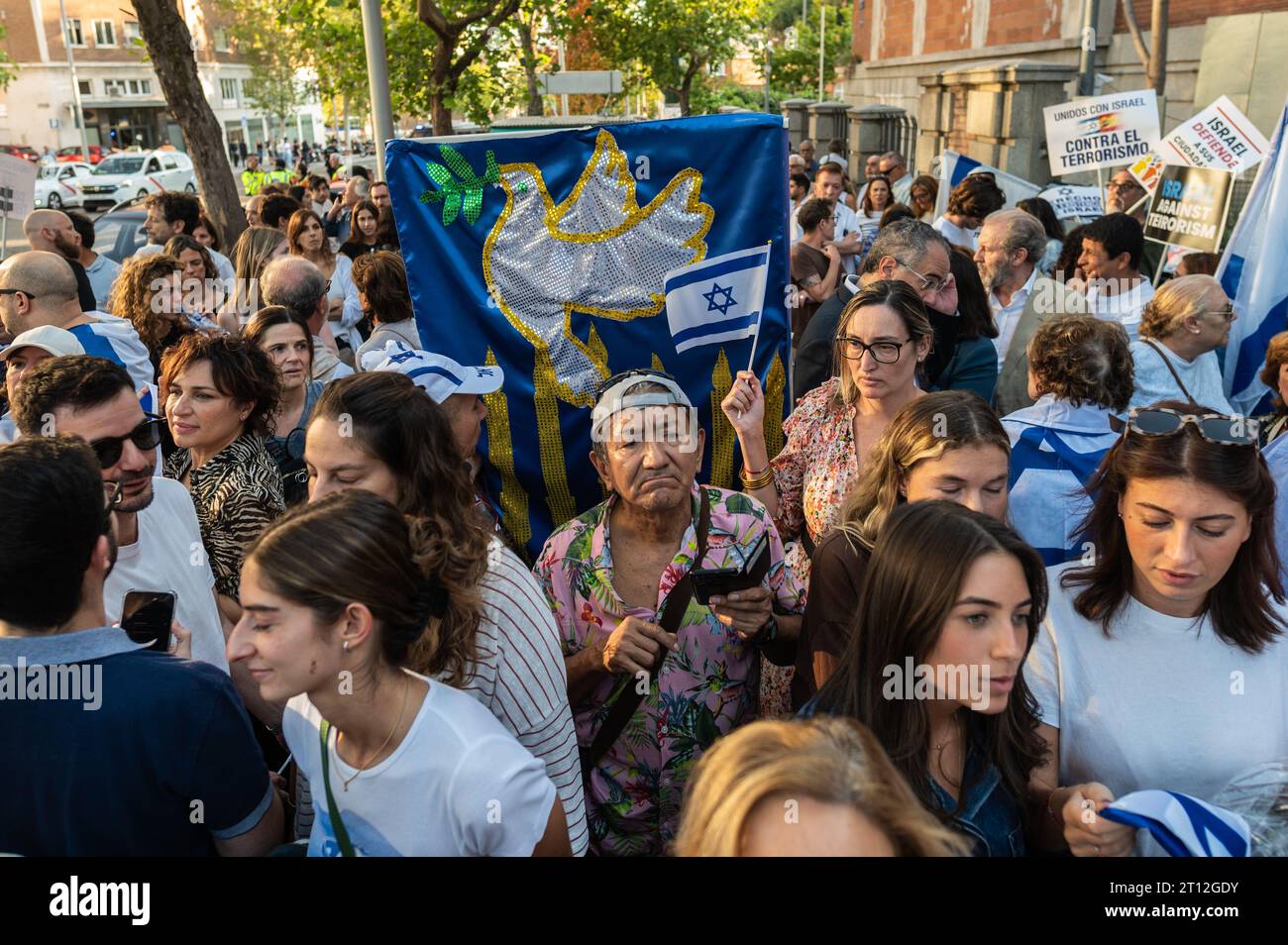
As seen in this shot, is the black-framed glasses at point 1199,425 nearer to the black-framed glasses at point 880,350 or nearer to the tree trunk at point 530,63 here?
the black-framed glasses at point 880,350

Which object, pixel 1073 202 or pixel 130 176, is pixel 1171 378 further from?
pixel 130 176

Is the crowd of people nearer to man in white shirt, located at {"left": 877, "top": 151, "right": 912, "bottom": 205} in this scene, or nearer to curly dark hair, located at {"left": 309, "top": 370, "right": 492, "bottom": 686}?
curly dark hair, located at {"left": 309, "top": 370, "right": 492, "bottom": 686}

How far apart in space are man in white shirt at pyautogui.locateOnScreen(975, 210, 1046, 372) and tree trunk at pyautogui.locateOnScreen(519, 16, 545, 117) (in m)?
12.3

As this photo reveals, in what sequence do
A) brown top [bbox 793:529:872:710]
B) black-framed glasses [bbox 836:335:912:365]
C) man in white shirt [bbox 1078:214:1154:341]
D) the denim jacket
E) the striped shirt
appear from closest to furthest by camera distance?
the denim jacket < the striped shirt < brown top [bbox 793:529:872:710] < black-framed glasses [bbox 836:335:912:365] < man in white shirt [bbox 1078:214:1154:341]

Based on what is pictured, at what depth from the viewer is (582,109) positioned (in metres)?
34.8

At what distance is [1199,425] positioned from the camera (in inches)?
89.7

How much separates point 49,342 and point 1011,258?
469 cm

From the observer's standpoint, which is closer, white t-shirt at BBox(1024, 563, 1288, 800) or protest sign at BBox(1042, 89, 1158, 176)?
white t-shirt at BBox(1024, 563, 1288, 800)

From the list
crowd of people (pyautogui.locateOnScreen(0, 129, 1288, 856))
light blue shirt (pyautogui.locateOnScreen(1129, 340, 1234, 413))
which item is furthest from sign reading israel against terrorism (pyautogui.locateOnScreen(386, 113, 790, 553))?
light blue shirt (pyautogui.locateOnScreen(1129, 340, 1234, 413))

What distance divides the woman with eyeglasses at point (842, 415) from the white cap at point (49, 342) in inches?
102

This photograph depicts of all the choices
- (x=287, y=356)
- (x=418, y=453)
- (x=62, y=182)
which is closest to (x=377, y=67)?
(x=287, y=356)

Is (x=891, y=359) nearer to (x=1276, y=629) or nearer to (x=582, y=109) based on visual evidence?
(x=1276, y=629)

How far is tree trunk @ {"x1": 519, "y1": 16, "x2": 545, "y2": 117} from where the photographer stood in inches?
676
